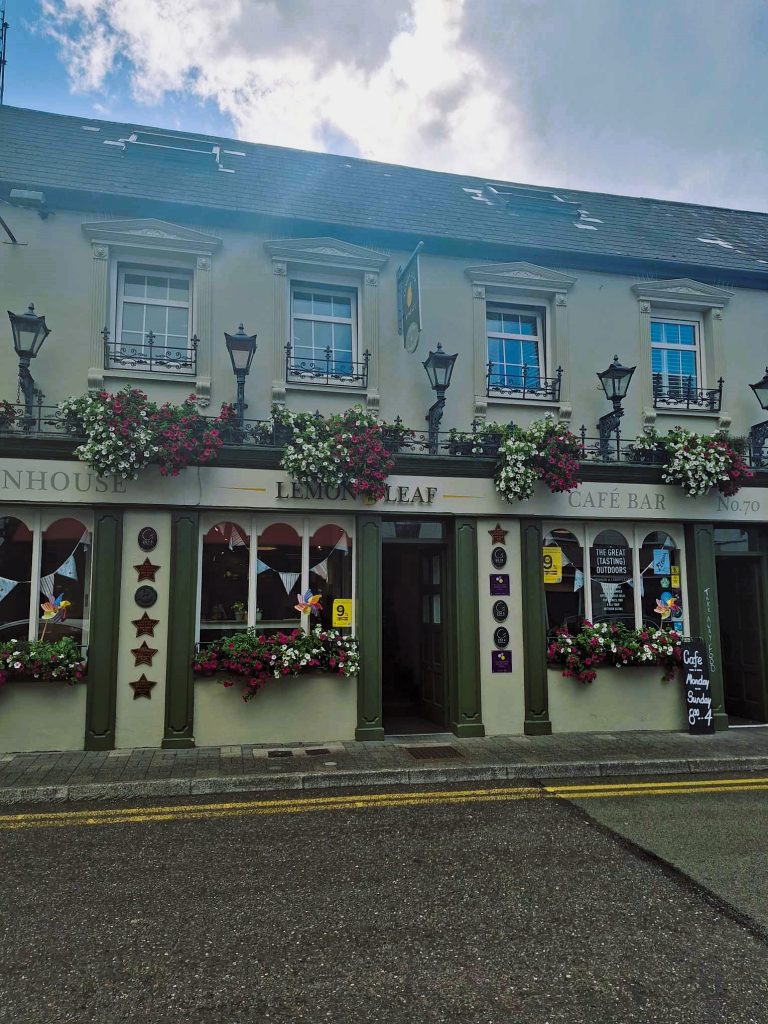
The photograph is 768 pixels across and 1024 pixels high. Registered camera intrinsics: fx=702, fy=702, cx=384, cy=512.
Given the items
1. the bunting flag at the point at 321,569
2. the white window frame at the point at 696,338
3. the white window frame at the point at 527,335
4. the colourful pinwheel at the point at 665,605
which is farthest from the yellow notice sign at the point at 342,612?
the white window frame at the point at 696,338

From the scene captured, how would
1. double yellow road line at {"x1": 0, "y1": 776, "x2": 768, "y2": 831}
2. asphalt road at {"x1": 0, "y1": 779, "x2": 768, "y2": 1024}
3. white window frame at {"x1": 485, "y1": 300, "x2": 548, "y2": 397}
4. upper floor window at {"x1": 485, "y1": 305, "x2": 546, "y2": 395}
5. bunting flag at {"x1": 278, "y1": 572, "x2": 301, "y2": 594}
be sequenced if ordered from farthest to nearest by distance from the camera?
white window frame at {"x1": 485, "y1": 300, "x2": 548, "y2": 397}
upper floor window at {"x1": 485, "y1": 305, "x2": 546, "y2": 395}
bunting flag at {"x1": 278, "y1": 572, "x2": 301, "y2": 594}
double yellow road line at {"x1": 0, "y1": 776, "x2": 768, "y2": 831}
asphalt road at {"x1": 0, "y1": 779, "x2": 768, "y2": 1024}

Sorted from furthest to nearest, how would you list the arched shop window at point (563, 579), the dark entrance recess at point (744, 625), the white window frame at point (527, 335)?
the dark entrance recess at point (744, 625) → the white window frame at point (527, 335) → the arched shop window at point (563, 579)

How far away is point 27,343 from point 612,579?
8.68 m

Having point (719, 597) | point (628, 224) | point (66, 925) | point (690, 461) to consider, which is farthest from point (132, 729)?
point (628, 224)

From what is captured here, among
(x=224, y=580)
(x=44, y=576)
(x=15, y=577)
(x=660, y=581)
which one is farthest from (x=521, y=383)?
(x=15, y=577)

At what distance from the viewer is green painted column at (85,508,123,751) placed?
8.58 metres

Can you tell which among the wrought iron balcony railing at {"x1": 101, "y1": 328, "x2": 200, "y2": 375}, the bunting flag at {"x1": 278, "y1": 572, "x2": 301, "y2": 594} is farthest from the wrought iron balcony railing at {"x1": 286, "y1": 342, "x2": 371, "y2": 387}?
the bunting flag at {"x1": 278, "y1": 572, "x2": 301, "y2": 594}

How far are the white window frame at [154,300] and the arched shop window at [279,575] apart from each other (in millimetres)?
2525

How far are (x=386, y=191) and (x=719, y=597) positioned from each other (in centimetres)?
932

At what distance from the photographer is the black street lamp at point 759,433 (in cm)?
1089

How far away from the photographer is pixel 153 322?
9.87 m

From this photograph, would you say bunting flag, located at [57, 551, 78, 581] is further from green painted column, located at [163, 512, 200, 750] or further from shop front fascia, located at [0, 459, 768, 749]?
green painted column, located at [163, 512, 200, 750]

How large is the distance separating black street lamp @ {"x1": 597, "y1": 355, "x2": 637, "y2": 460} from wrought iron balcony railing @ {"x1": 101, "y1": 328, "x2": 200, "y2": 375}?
235 inches

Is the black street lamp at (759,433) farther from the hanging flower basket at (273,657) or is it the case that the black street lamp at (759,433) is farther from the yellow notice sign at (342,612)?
the hanging flower basket at (273,657)
